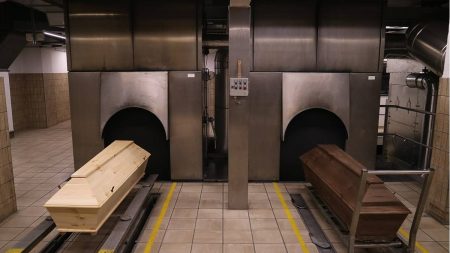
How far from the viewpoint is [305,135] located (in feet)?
18.9

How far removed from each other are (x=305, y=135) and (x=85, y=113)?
3.78 metres

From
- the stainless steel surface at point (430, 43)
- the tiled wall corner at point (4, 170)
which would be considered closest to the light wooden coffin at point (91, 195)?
the tiled wall corner at point (4, 170)

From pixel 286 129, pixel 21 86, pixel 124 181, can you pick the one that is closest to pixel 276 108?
pixel 286 129

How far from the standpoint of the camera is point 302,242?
3768mm

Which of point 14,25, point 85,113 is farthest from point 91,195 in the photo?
point 14,25

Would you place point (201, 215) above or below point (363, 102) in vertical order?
below

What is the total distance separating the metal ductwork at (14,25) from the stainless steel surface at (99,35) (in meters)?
1.54

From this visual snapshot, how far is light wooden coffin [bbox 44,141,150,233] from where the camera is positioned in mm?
3070

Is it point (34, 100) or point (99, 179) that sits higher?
point (34, 100)

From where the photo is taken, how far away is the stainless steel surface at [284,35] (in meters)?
5.42

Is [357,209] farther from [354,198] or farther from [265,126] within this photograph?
[265,126]

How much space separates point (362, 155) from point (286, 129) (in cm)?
140

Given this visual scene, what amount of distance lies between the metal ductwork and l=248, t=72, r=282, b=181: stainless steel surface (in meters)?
4.59

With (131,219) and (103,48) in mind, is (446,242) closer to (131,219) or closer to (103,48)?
(131,219)
